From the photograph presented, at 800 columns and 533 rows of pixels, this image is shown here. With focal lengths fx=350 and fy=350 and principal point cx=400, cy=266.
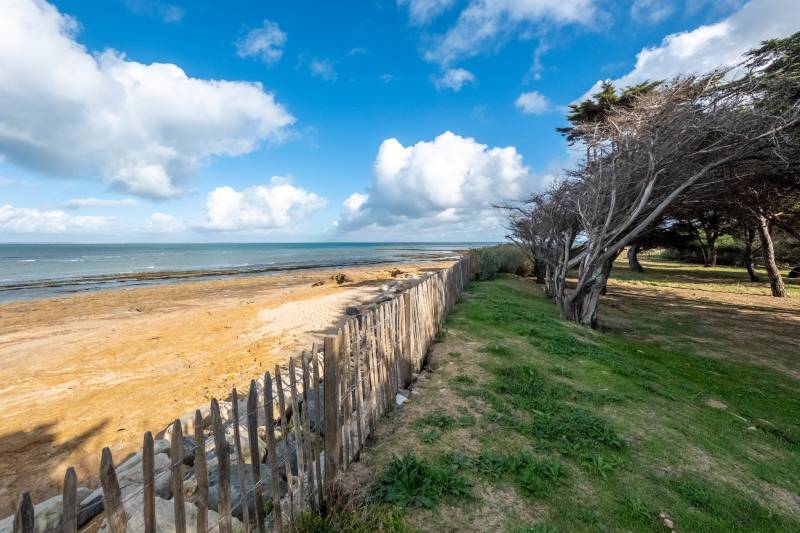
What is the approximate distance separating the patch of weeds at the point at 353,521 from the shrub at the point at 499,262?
18212 millimetres

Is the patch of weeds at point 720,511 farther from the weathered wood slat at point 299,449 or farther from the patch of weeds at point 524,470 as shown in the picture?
the weathered wood slat at point 299,449

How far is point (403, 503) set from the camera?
3.19 m

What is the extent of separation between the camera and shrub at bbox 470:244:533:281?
2119cm

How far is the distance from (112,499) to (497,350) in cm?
666

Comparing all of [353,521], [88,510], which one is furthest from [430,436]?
[88,510]

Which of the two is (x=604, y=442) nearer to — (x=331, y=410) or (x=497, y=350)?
(x=497, y=350)

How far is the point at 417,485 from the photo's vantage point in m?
3.43

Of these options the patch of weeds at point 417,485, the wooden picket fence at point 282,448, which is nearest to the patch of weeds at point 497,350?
the wooden picket fence at point 282,448

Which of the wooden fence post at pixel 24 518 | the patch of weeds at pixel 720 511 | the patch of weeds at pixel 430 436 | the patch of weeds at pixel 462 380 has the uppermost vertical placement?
the wooden fence post at pixel 24 518

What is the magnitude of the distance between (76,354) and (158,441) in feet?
25.0

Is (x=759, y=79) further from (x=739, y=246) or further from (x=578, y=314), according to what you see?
(x=739, y=246)

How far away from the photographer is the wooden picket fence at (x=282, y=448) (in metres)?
1.80

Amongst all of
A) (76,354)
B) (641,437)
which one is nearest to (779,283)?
(641,437)

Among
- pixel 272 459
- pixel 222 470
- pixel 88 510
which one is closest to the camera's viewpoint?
pixel 222 470
